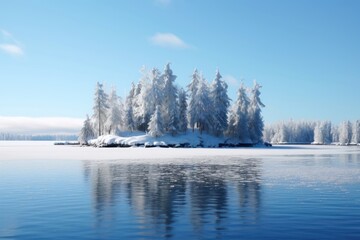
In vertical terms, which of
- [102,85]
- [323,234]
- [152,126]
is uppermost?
[102,85]

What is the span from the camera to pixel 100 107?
112000 millimetres

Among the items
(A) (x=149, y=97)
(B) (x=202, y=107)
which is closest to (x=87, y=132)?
(A) (x=149, y=97)

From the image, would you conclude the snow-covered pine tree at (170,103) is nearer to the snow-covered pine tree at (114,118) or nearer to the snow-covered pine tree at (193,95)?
the snow-covered pine tree at (193,95)

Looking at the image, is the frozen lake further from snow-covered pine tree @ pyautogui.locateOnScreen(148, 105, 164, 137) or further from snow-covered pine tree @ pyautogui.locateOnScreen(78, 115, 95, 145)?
snow-covered pine tree @ pyautogui.locateOnScreen(78, 115, 95, 145)

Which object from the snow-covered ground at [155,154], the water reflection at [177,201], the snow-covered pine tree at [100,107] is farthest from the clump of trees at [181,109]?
the water reflection at [177,201]

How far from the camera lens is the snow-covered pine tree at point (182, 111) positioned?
104188mm

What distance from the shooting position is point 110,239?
1109 cm

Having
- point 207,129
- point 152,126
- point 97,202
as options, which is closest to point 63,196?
point 97,202

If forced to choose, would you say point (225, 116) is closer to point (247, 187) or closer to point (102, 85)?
point (102, 85)

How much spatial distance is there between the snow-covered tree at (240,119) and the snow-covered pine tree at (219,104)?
9.15ft

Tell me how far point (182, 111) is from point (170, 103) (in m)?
5.37

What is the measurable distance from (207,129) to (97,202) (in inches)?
3478

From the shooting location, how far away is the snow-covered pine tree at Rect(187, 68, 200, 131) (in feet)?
338

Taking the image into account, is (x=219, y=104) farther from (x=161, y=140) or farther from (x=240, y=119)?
(x=161, y=140)
